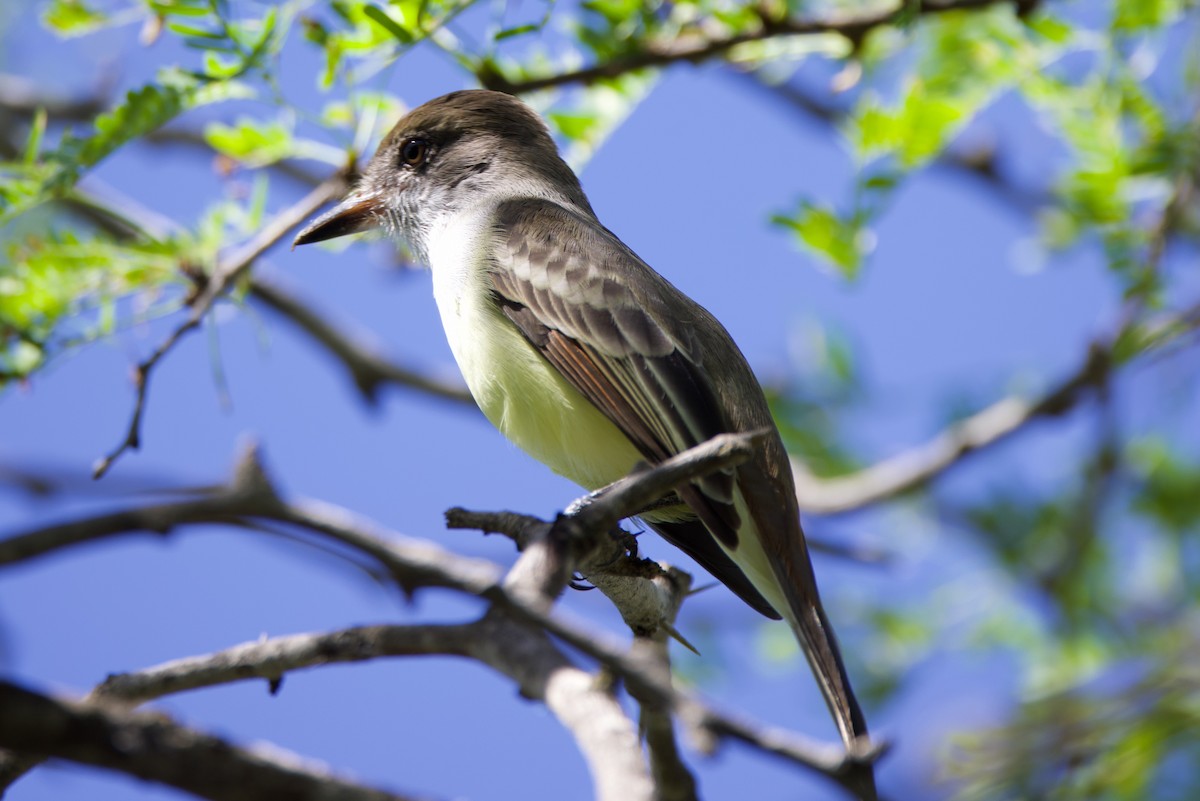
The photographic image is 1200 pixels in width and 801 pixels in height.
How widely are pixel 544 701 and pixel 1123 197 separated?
503 cm

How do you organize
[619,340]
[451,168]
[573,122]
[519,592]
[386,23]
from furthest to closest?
[451,168], [573,122], [619,340], [386,23], [519,592]

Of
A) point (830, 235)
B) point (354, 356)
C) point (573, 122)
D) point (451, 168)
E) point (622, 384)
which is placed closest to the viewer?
point (622, 384)

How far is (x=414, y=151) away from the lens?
6.12 m

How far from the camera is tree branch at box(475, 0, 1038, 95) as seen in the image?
17.1ft

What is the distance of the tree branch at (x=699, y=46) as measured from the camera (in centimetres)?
521

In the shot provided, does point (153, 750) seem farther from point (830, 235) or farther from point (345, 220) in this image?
point (345, 220)

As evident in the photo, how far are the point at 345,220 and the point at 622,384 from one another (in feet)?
6.22

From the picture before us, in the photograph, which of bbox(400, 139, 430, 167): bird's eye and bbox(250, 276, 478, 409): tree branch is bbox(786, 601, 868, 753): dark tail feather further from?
bbox(250, 276, 478, 409): tree branch

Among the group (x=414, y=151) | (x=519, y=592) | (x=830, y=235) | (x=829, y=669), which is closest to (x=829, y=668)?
(x=829, y=669)

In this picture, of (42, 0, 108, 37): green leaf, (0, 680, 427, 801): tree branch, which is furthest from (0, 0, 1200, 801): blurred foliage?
(0, 680, 427, 801): tree branch

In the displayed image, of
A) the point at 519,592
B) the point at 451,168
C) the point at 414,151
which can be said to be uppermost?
the point at 414,151

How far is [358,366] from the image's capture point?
25.3ft

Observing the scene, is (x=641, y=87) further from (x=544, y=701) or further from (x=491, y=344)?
(x=544, y=701)

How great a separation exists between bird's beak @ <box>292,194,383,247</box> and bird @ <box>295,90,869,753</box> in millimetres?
610
